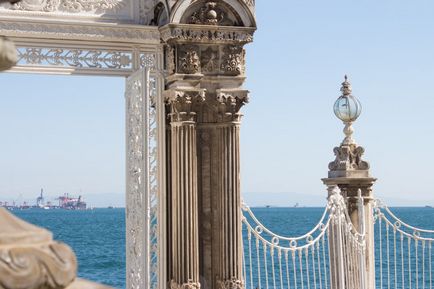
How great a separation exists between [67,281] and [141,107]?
18.9 feet

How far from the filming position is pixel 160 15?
877 centimetres

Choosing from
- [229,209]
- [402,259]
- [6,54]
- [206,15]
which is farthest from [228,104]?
[6,54]

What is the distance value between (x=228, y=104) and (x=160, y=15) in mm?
979

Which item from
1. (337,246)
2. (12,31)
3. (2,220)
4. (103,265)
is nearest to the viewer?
(2,220)

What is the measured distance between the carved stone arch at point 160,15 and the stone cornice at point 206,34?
0.32 feet

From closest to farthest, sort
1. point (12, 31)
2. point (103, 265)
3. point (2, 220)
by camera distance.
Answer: point (2, 220) < point (12, 31) < point (103, 265)

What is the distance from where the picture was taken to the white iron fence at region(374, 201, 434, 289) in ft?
31.5

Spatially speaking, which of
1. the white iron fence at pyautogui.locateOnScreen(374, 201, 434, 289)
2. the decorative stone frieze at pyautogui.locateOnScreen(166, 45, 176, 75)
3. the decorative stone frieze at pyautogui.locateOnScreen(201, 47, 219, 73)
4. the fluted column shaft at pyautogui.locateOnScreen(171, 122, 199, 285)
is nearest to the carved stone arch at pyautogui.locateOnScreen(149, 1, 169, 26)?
the decorative stone frieze at pyautogui.locateOnScreen(166, 45, 176, 75)

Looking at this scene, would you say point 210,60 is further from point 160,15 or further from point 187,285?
point 187,285

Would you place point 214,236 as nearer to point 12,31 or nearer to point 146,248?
point 146,248

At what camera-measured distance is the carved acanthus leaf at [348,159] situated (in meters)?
9.35

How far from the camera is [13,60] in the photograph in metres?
2.96

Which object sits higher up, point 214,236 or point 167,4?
point 167,4

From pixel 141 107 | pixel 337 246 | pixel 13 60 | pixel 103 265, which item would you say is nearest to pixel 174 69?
pixel 141 107
